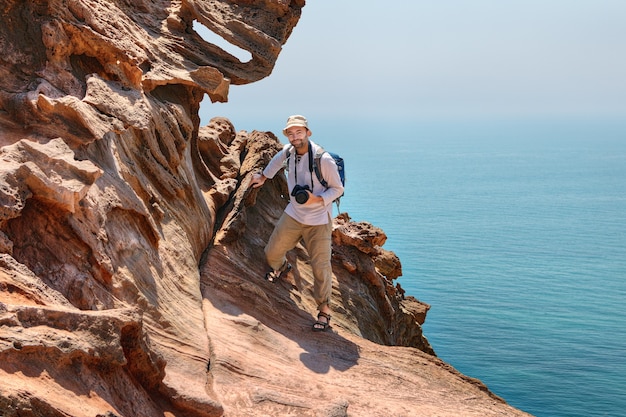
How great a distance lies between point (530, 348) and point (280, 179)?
48.5ft

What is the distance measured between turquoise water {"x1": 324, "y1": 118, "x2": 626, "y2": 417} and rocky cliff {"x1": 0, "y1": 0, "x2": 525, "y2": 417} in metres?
11.5

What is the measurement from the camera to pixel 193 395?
23.5ft

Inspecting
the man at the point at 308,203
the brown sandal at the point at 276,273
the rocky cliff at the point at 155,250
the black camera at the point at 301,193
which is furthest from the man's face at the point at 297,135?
the brown sandal at the point at 276,273

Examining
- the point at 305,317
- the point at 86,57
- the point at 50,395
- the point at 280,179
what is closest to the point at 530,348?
the point at 280,179

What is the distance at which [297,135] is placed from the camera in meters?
10.1

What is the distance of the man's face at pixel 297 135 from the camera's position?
10.1 m

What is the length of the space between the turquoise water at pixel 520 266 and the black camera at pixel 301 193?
43.2 feet

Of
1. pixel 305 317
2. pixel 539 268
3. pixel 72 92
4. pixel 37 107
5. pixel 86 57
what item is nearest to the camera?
pixel 37 107

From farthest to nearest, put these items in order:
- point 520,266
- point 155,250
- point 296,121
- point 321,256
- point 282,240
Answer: point 520,266
point 282,240
point 321,256
point 296,121
point 155,250

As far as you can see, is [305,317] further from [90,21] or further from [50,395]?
[50,395]

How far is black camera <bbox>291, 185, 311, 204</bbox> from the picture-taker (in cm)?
1023

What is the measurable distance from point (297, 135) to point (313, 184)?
2.21ft

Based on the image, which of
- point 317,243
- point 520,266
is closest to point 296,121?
point 317,243

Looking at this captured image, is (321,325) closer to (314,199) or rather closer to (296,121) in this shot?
(314,199)
